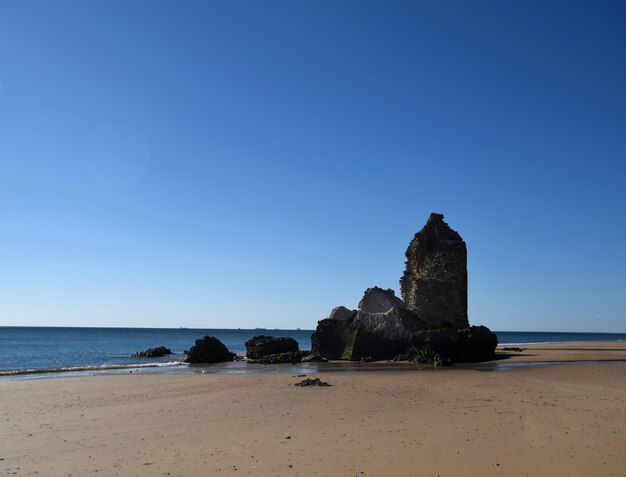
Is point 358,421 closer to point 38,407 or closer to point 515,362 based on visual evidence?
point 38,407

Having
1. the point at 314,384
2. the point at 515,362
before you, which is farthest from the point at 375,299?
the point at 314,384

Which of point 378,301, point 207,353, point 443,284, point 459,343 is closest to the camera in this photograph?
point 459,343

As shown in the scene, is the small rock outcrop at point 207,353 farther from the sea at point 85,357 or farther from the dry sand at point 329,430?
the dry sand at point 329,430

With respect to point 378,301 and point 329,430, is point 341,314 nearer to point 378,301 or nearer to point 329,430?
point 378,301

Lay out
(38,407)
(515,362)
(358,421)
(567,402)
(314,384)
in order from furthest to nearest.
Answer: (515,362) < (314,384) < (38,407) < (567,402) < (358,421)

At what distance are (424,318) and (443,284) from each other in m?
2.48

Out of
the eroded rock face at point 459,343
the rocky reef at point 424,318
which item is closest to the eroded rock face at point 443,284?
the rocky reef at point 424,318

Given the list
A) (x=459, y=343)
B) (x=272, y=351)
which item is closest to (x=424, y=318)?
(x=459, y=343)

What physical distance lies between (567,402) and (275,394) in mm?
8436

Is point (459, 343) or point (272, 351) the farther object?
point (272, 351)

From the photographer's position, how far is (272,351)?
3759 cm

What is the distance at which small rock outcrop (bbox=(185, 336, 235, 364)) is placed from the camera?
124 feet

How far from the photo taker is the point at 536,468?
770cm

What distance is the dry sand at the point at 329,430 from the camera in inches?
317
